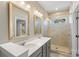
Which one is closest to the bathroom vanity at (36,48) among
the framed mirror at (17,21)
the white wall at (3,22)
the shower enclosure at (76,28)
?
the framed mirror at (17,21)

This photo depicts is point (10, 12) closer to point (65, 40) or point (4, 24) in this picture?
point (4, 24)

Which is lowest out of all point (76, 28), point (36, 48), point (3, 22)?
point (36, 48)

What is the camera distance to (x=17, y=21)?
2.25 m

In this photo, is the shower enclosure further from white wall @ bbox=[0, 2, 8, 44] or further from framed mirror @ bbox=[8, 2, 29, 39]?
white wall @ bbox=[0, 2, 8, 44]

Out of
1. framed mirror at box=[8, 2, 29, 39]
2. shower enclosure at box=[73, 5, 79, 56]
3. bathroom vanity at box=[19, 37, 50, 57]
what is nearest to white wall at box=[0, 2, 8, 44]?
framed mirror at box=[8, 2, 29, 39]

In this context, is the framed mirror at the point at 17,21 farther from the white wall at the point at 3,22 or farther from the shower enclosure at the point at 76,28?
the shower enclosure at the point at 76,28

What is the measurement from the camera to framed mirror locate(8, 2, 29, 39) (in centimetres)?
199

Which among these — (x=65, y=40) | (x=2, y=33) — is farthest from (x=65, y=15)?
(x=2, y=33)

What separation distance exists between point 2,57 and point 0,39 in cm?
34

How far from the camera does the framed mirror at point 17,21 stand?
1986 millimetres

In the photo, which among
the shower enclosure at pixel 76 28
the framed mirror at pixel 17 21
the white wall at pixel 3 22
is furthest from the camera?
the shower enclosure at pixel 76 28

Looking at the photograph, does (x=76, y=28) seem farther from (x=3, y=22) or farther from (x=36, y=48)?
(x=3, y=22)

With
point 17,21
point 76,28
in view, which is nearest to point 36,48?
point 17,21

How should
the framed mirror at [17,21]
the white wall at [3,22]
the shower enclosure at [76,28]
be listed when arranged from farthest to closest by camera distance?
the shower enclosure at [76,28] → the framed mirror at [17,21] → the white wall at [3,22]
